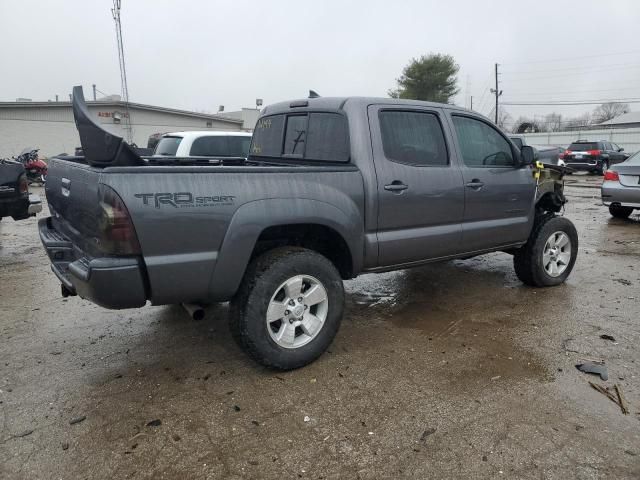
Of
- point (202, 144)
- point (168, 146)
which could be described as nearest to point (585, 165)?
point (202, 144)

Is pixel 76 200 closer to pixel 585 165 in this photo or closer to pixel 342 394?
pixel 342 394

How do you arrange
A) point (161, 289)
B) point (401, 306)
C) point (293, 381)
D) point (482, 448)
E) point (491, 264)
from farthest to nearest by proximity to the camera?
point (491, 264), point (401, 306), point (293, 381), point (161, 289), point (482, 448)

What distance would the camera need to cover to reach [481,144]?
4.58 metres

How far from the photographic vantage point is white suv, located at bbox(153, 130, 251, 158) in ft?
29.2

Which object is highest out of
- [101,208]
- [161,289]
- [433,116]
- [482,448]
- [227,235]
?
[433,116]

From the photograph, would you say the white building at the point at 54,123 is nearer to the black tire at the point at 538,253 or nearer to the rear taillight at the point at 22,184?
the rear taillight at the point at 22,184

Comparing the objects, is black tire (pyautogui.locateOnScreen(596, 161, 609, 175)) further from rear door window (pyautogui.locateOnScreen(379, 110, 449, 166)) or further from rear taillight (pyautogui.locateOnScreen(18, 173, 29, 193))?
rear taillight (pyautogui.locateOnScreen(18, 173, 29, 193))

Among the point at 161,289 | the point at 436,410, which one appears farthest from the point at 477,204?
the point at 161,289

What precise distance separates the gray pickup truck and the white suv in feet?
14.7

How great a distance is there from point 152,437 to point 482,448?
1.79m

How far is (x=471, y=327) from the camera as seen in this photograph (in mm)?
4203

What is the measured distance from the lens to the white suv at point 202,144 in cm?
891

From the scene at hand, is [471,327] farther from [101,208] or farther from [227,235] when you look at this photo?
[101,208]

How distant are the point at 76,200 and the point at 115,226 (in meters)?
0.62
